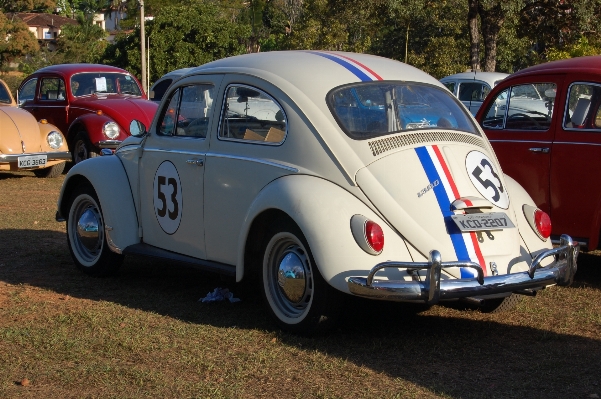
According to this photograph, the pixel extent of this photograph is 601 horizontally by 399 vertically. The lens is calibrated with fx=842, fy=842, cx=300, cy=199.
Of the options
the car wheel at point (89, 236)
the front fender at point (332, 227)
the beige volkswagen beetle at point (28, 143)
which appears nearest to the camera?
the front fender at point (332, 227)

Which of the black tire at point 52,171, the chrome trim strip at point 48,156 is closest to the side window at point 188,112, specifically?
the chrome trim strip at point 48,156

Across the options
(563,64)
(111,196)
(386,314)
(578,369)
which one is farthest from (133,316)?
(563,64)

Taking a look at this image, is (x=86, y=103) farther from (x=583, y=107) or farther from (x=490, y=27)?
(x=490, y=27)

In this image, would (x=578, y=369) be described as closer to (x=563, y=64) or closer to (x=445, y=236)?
(x=445, y=236)

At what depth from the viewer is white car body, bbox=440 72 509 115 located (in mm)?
17688

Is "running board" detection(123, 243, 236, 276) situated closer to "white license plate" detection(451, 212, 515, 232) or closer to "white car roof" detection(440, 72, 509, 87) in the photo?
"white license plate" detection(451, 212, 515, 232)

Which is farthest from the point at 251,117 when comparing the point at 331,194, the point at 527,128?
the point at 527,128

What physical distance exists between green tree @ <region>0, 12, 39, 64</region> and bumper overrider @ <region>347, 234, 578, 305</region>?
162 feet

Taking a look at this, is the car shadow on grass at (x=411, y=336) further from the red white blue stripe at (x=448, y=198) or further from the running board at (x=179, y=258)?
the red white blue stripe at (x=448, y=198)

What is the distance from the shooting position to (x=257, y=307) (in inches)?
235

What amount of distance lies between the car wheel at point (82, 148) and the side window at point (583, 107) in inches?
357

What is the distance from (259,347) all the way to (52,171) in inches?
398

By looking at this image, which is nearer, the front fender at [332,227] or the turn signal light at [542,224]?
the front fender at [332,227]

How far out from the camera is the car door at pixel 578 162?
669 centimetres
